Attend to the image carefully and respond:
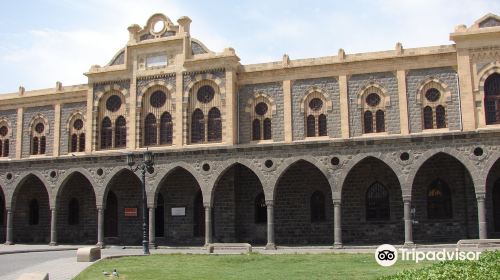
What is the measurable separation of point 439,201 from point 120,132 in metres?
17.9

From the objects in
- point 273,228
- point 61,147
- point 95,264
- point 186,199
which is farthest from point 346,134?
point 61,147

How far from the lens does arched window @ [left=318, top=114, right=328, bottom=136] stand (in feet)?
101

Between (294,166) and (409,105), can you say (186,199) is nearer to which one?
(294,166)

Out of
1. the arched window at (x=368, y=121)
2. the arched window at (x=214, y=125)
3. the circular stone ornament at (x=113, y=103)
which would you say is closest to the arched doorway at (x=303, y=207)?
the arched window at (x=368, y=121)

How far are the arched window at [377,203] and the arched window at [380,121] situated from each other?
288cm

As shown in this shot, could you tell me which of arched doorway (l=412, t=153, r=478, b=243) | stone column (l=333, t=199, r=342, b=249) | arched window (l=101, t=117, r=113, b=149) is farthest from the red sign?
arched doorway (l=412, t=153, r=478, b=243)

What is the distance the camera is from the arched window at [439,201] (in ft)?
95.7

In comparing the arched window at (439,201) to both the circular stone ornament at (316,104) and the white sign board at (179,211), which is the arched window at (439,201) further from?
the white sign board at (179,211)

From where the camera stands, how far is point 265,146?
29.8 meters

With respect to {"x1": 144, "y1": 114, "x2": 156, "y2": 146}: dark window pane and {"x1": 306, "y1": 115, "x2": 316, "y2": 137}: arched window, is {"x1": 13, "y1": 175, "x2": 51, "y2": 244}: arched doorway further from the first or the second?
{"x1": 306, "y1": 115, "x2": 316, "y2": 137}: arched window

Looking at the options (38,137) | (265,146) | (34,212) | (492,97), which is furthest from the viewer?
(34,212)

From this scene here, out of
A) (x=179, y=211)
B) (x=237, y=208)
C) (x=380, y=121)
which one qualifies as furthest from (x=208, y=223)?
(x=380, y=121)

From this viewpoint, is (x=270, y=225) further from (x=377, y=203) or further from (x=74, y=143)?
(x=74, y=143)

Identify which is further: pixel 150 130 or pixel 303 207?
pixel 150 130
